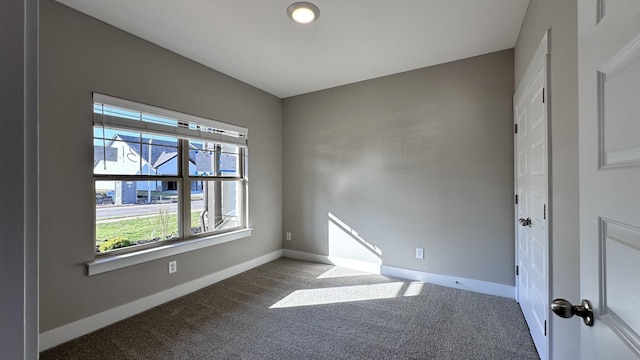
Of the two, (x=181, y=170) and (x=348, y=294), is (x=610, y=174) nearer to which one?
(x=348, y=294)

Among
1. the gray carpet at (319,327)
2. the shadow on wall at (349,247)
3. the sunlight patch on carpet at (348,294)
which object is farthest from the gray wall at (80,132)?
the shadow on wall at (349,247)

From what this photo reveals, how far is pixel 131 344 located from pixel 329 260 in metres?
2.43

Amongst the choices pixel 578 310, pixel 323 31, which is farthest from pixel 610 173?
pixel 323 31

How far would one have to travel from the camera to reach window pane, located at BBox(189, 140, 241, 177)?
10.0 feet

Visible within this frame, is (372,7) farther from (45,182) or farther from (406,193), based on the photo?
(45,182)

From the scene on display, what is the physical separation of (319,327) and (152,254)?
172cm

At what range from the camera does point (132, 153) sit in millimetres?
2492

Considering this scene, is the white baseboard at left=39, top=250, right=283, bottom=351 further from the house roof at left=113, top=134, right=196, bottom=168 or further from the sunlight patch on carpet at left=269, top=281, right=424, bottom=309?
the house roof at left=113, top=134, right=196, bottom=168

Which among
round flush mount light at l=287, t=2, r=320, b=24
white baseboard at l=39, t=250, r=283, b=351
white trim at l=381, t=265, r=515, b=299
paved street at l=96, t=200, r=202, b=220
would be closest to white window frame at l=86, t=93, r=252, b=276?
paved street at l=96, t=200, r=202, b=220

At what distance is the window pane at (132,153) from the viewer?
226 centimetres

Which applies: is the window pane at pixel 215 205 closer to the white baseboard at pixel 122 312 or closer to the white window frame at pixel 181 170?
the white window frame at pixel 181 170

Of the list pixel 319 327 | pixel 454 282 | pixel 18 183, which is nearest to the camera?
pixel 18 183

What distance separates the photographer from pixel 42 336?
6.22 ft

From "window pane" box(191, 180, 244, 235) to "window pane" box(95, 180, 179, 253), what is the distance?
23 cm
